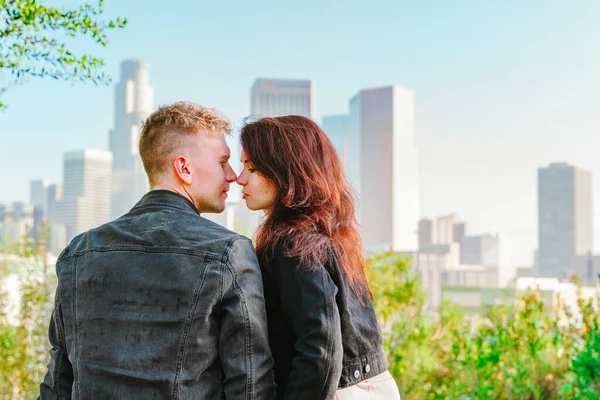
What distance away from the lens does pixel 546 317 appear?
3.67 metres

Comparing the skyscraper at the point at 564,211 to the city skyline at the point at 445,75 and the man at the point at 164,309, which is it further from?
the man at the point at 164,309

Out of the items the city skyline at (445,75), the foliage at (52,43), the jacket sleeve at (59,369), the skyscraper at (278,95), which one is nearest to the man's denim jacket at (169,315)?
the jacket sleeve at (59,369)

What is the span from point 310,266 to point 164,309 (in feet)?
1.05

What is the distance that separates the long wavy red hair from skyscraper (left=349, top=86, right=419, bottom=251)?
44901mm

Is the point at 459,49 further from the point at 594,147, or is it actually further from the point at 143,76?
the point at 143,76

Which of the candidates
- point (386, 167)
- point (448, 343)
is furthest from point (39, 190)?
point (448, 343)

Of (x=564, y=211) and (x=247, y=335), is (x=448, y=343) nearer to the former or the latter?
(x=247, y=335)

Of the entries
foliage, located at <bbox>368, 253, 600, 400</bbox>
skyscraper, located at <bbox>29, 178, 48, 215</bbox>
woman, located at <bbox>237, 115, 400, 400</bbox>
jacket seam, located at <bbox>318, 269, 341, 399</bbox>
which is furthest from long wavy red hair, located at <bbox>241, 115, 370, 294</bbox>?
skyscraper, located at <bbox>29, 178, 48, 215</bbox>

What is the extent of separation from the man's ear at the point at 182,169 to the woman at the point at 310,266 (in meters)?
0.12

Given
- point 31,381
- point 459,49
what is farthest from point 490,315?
point 459,49

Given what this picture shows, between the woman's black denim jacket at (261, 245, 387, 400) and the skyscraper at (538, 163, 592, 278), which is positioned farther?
the skyscraper at (538, 163, 592, 278)

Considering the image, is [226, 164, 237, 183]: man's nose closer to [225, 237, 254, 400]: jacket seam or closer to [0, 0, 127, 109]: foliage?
[225, 237, 254, 400]: jacket seam

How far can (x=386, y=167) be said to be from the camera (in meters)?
52.5

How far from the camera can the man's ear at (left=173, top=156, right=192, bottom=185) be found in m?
1.57
